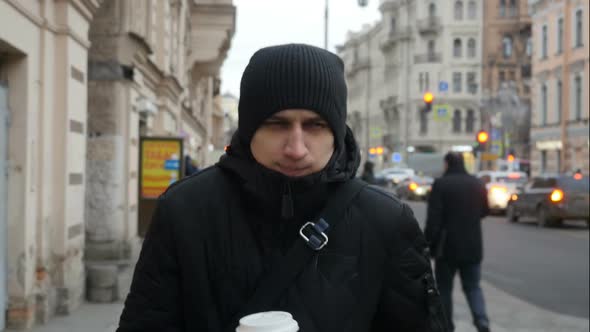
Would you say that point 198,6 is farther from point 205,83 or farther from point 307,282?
point 307,282

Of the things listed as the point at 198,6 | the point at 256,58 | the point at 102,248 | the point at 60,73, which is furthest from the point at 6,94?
the point at 198,6

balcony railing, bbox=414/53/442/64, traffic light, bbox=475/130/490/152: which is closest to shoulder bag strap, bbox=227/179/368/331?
traffic light, bbox=475/130/490/152

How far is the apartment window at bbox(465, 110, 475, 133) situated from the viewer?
76125 mm

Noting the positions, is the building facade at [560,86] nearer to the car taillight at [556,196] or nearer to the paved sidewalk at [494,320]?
the car taillight at [556,196]

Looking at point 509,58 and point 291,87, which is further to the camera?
point 509,58

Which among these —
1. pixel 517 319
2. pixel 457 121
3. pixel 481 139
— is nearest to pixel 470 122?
pixel 457 121

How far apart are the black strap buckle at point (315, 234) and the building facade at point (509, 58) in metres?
70.1

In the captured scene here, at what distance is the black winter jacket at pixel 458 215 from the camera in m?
7.13

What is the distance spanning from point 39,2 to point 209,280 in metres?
5.92

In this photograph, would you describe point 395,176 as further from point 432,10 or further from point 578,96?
point 432,10

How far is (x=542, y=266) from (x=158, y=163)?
682 cm

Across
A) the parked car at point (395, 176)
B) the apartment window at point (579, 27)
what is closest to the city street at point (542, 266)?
the apartment window at point (579, 27)

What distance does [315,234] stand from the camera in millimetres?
1950

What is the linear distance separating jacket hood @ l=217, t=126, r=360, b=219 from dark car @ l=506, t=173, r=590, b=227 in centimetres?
2102
